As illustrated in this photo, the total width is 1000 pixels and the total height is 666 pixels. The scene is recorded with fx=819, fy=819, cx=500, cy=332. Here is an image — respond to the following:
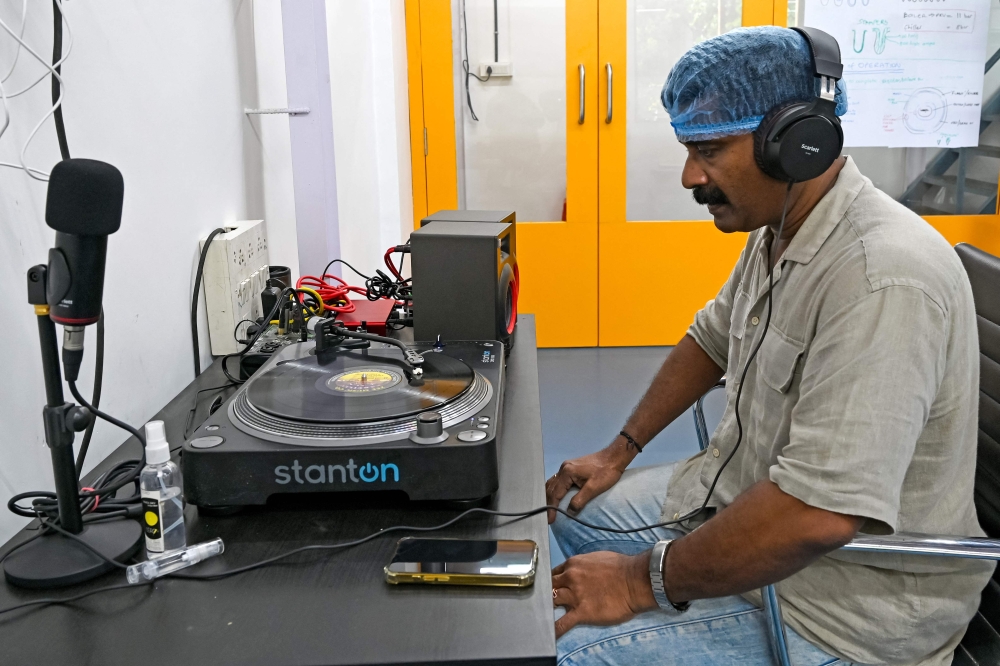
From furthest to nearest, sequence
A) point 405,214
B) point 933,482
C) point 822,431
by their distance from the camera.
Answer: point 405,214
point 933,482
point 822,431

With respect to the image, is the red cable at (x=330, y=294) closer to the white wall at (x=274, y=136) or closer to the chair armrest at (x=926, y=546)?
the white wall at (x=274, y=136)

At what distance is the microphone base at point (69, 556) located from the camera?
80cm

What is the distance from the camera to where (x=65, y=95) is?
43.3 inches

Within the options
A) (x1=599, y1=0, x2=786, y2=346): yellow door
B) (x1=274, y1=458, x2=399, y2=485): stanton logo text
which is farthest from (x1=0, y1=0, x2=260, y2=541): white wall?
(x1=599, y1=0, x2=786, y2=346): yellow door

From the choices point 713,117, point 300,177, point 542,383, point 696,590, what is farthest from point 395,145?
point 696,590

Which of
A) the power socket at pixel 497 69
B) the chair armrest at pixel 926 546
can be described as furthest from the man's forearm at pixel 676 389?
the power socket at pixel 497 69

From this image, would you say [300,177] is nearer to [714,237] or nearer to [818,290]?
[818,290]

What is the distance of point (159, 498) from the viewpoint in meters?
0.82

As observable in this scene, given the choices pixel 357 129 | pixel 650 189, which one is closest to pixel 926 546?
pixel 357 129

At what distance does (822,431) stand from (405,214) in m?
3.01

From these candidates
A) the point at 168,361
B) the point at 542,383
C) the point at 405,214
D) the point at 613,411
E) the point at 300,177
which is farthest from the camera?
the point at 405,214

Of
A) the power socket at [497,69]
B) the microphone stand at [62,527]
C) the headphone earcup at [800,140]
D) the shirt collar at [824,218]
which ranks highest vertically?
the power socket at [497,69]

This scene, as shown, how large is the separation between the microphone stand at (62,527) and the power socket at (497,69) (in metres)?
3.22

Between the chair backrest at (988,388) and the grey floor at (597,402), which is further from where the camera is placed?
the grey floor at (597,402)
